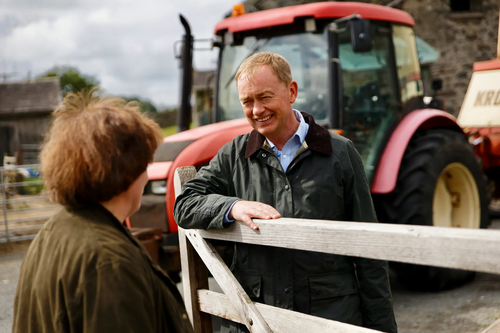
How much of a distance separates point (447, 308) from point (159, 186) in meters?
2.57

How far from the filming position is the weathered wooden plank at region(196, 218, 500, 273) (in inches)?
53.2

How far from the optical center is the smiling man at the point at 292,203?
2.06 metres

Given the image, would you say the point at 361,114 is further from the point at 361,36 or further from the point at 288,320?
the point at 288,320

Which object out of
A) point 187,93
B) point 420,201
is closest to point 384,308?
point 420,201

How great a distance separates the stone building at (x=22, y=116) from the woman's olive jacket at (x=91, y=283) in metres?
28.2

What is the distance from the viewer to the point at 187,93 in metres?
5.24

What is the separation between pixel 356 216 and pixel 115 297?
1.15 meters

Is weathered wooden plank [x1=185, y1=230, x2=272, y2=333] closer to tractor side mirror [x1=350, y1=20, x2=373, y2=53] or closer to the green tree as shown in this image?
tractor side mirror [x1=350, y1=20, x2=373, y2=53]

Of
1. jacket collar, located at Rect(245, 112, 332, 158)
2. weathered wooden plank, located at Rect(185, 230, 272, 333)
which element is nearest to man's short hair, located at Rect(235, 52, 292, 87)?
jacket collar, located at Rect(245, 112, 332, 158)

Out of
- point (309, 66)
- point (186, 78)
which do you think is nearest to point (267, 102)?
point (309, 66)

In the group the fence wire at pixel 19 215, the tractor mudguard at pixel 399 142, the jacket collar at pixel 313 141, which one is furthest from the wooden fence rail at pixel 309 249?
the fence wire at pixel 19 215

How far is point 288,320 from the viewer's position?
1.99 m

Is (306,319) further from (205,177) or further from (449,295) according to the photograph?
(449,295)

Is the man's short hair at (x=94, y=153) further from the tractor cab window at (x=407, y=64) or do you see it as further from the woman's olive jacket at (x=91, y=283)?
the tractor cab window at (x=407, y=64)
